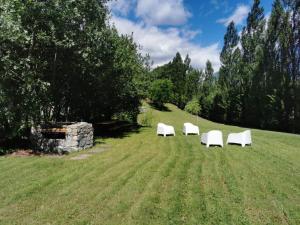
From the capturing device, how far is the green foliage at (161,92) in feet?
161

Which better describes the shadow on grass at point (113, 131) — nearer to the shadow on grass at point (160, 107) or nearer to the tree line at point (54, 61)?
the tree line at point (54, 61)

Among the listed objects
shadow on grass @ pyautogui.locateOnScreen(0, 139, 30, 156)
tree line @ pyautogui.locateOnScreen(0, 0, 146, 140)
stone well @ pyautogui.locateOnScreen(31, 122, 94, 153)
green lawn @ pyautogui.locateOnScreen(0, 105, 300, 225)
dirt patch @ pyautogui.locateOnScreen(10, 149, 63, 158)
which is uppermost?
tree line @ pyautogui.locateOnScreen(0, 0, 146, 140)

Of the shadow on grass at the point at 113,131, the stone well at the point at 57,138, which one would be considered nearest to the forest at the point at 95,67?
the stone well at the point at 57,138

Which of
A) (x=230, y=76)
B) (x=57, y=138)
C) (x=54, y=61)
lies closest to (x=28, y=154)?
(x=57, y=138)

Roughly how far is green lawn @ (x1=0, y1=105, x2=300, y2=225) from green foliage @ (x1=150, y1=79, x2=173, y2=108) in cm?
3943

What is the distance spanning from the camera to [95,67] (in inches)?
537

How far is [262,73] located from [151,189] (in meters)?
30.4

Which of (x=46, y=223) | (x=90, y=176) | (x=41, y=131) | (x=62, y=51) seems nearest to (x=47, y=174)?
(x=90, y=176)

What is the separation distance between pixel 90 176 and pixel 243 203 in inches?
146

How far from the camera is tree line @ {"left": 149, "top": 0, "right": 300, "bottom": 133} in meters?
29.2

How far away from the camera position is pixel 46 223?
175 inches

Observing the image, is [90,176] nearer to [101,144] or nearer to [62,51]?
[101,144]

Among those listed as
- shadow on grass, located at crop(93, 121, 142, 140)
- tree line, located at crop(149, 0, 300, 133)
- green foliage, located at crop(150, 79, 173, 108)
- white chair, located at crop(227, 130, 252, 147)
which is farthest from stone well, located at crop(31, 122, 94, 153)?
green foliage, located at crop(150, 79, 173, 108)

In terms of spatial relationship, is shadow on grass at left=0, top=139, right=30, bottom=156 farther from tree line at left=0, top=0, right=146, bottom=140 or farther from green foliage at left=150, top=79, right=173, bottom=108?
green foliage at left=150, top=79, right=173, bottom=108
